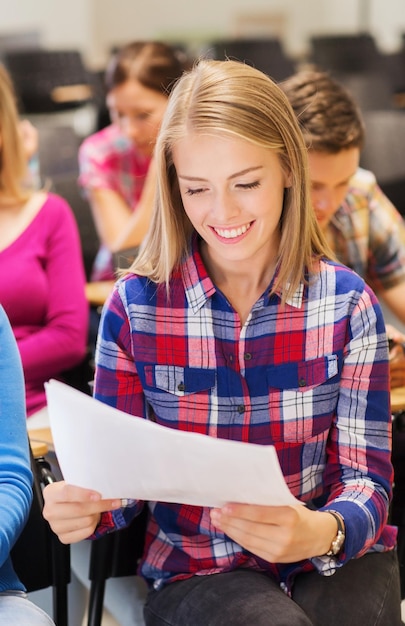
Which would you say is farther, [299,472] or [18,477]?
[299,472]

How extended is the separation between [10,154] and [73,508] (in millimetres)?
1203

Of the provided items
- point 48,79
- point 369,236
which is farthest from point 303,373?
point 48,79

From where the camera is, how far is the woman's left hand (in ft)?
3.87

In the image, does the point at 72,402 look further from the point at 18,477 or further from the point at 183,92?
the point at 183,92

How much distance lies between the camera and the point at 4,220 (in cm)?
223

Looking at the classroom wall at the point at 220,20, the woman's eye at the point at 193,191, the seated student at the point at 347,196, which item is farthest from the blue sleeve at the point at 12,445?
the classroom wall at the point at 220,20

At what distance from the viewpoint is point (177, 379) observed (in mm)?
1441

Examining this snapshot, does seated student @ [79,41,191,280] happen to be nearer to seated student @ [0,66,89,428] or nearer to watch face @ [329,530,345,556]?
seated student @ [0,66,89,428]

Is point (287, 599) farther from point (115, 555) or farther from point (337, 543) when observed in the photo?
point (115, 555)

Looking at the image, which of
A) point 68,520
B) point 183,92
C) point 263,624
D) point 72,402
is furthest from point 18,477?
point 183,92

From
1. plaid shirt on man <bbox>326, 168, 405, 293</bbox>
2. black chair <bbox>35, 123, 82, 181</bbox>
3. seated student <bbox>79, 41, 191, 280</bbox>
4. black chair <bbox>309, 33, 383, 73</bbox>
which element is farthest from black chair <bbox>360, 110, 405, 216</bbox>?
black chair <bbox>309, 33, 383, 73</bbox>

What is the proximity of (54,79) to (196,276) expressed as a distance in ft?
15.2

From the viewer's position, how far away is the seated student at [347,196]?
6.29ft

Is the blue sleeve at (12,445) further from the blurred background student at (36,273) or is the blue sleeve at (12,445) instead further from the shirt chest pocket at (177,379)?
the blurred background student at (36,273)
